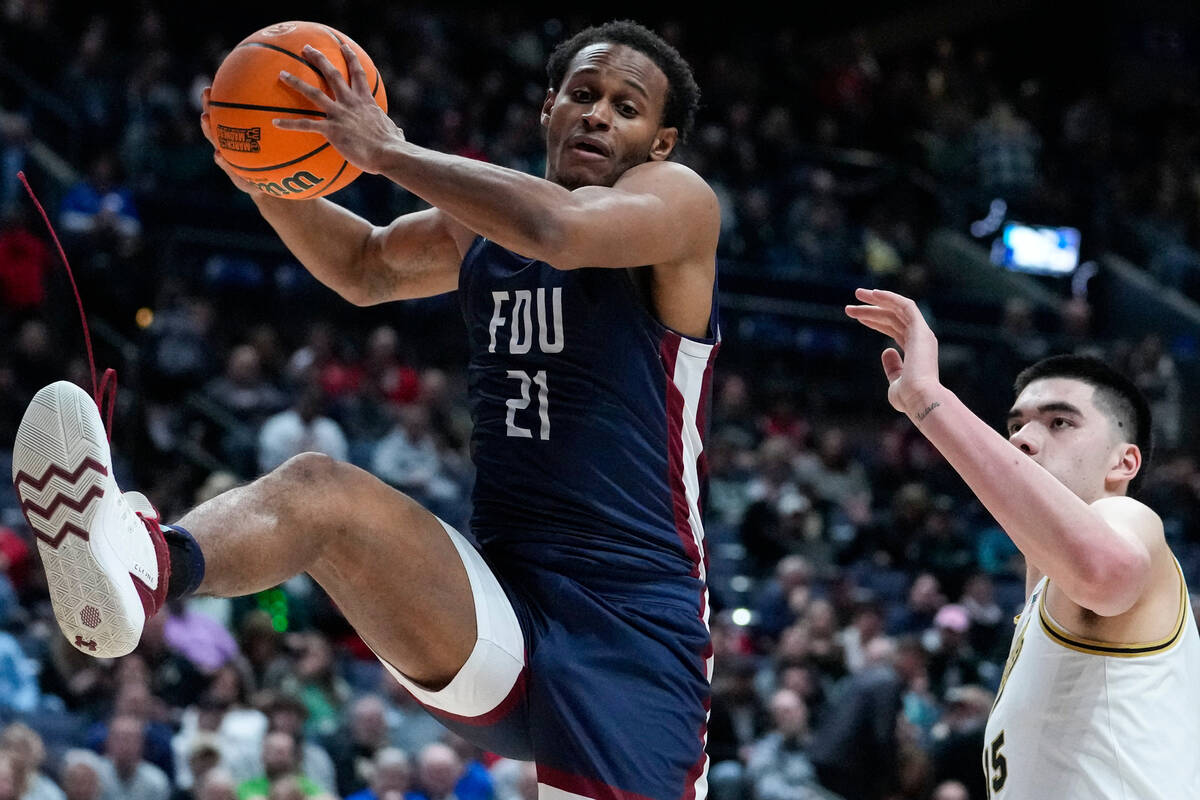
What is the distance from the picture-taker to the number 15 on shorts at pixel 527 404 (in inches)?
147

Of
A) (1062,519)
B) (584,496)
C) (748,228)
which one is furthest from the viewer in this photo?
(748,228)

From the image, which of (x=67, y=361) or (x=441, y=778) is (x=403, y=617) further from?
(x=67, y=361)

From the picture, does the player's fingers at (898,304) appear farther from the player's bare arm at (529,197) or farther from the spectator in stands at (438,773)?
the spectator in stands at (438,773)

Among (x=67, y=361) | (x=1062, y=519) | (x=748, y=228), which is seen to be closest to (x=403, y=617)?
(x=1062, y=519)

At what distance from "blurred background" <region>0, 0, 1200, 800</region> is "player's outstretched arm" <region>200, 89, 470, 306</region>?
350 centimetres

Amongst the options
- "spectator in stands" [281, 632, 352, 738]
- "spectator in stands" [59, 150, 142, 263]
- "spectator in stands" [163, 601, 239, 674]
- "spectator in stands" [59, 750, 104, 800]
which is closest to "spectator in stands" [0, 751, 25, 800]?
"spectator in stands" [59, 750, 104, 800]

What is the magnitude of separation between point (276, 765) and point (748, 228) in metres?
8.72

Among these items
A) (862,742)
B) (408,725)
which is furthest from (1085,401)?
(408,725)

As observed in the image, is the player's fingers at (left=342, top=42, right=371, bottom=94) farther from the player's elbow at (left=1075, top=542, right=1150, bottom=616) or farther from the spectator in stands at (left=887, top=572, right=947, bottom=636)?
the spectator in stands at (left=887, top=572, right=947, bottom=636)

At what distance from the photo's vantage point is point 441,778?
7.63 metres

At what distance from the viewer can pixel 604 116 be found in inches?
155

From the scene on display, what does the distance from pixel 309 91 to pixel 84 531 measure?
1180 mm

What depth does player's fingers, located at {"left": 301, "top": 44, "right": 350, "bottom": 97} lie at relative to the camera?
11.8ft

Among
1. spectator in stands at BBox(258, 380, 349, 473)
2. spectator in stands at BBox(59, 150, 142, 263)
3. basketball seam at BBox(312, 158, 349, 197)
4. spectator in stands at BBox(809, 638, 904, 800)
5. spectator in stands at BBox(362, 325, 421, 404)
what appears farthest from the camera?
spectator in stands at BBox(362, 325, 421, 404)
